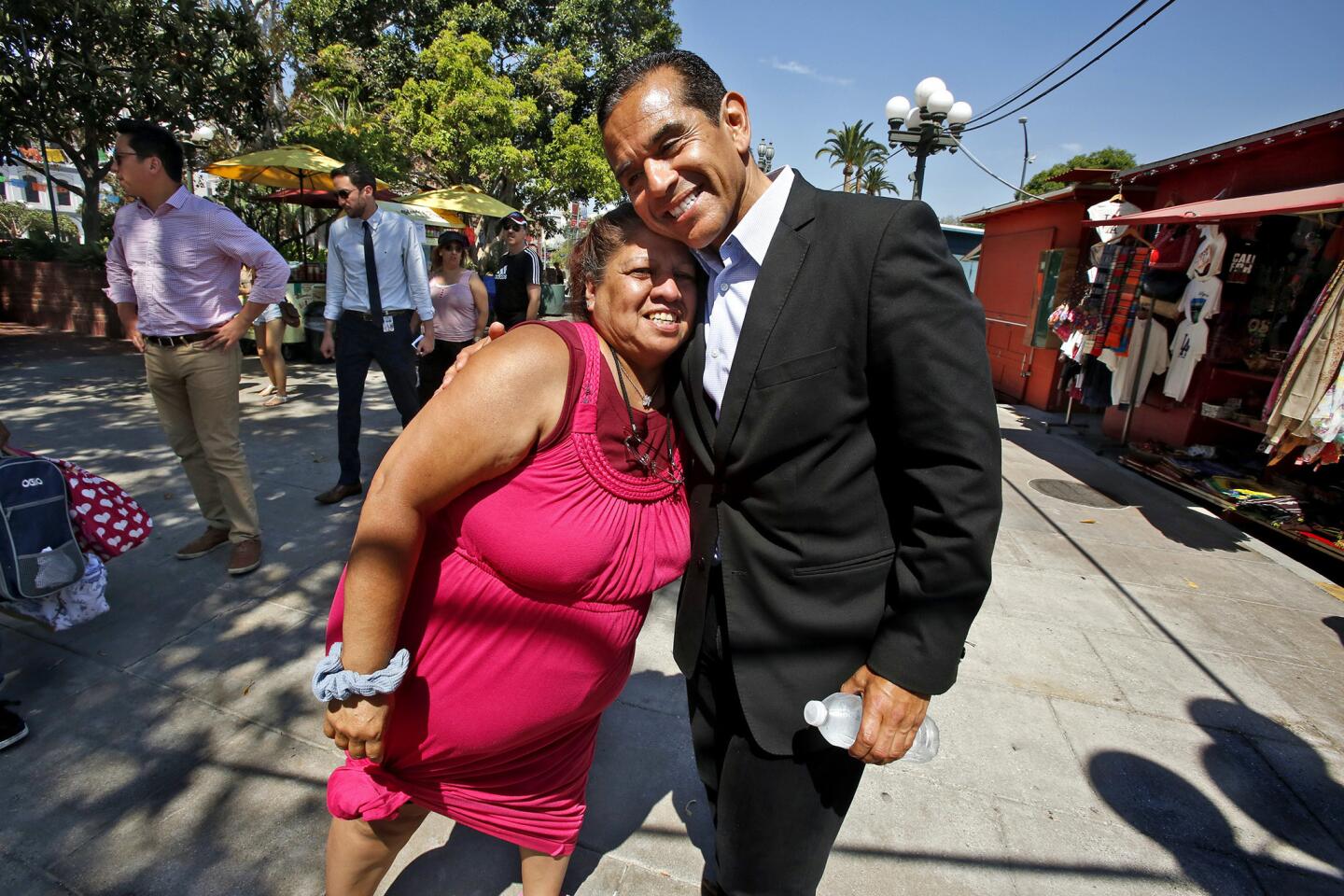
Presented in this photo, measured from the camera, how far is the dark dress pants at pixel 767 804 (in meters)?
1.47

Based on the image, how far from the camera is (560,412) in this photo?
4.38 feet

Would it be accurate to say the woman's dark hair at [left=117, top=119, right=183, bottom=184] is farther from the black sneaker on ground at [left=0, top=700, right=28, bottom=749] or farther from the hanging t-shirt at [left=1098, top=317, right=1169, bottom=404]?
the hanging t-shirt at [left=1098, top=317, right=1169, bottom=404]

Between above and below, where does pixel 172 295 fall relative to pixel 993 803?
above

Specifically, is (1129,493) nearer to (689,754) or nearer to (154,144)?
(689,754)

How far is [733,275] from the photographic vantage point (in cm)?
139

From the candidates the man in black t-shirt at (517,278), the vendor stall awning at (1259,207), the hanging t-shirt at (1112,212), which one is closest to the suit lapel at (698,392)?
the vendor stall awning at (1259,207)

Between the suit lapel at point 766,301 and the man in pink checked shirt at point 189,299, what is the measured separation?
10.5 feet

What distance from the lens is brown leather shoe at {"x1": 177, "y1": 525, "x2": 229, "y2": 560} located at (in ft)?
12.3

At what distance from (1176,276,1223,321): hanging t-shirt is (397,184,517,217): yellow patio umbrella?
33.5 ft

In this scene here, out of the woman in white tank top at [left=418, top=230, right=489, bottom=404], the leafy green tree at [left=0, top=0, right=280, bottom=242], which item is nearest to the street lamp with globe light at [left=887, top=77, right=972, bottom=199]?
the woman in white tank top at [left=418, top=230, right=489, bottom=404]

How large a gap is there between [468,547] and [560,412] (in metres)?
0.36

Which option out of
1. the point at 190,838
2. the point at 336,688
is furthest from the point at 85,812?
the point at 336,688

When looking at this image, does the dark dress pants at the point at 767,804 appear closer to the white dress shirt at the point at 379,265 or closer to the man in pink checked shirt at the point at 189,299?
the man in pink checked shirt at the point at 189,299

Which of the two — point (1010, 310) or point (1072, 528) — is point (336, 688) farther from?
point (1010, 310)
